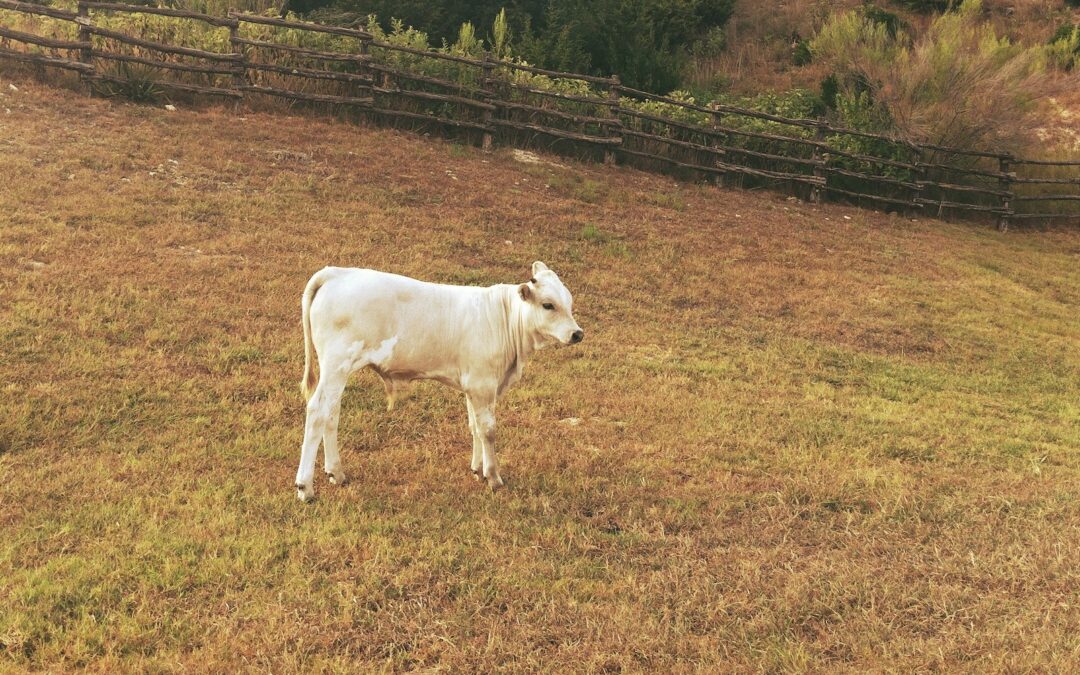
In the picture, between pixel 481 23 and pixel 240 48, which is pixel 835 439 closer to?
pixel 240 48

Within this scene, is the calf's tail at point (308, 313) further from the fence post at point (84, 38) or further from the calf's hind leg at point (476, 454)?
the fence post at point (84, 38)

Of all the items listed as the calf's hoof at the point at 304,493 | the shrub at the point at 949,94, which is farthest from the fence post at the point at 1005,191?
the calf's hoof at the point at 304,493

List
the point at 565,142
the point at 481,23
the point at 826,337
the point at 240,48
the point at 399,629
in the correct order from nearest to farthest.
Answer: the point at 399,629, the point at 826,337, the point at 240,48, the point at 565,142, the point at 481,23

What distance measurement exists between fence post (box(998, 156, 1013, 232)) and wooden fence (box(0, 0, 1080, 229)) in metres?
0.04

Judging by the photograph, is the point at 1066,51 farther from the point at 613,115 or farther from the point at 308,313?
the point at 308,313

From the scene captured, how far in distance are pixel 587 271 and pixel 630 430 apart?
A: 5314 millimetres

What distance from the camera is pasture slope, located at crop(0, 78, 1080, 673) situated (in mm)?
4062

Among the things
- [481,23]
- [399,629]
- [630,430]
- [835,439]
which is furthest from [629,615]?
[481,23]

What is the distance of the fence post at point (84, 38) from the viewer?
15.5 m

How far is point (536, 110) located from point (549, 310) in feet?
43.3

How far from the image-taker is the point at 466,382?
5.78 meters

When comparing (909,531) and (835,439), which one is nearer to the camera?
(909,531)

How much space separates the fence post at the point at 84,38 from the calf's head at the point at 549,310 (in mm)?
13585

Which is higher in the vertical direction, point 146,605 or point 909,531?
point 909,531
